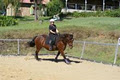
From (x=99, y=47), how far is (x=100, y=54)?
1.40 meters

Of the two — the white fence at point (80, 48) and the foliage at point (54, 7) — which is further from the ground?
the foliage at point (54, 7)

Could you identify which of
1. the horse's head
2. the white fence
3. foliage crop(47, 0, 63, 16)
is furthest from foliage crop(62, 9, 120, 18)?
the horse's head

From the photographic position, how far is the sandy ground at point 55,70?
45.9 ft

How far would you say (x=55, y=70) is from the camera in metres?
15.8

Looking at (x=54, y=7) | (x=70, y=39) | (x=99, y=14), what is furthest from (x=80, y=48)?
(x=54, y=7)

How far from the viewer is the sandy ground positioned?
1400 centimetres

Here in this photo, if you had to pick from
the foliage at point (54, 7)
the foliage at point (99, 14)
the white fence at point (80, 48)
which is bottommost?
the white fence at point (80, 48)

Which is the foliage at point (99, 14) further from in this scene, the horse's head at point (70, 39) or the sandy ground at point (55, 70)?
the horse's head at point (70, 39)

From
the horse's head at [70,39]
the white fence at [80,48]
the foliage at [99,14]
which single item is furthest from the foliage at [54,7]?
the horse's head at [70,39]

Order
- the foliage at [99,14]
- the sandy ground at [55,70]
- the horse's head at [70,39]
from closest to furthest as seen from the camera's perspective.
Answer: the sandy ground at [55,70]
the horse's head at [70,39]
the foliage at [99,14]

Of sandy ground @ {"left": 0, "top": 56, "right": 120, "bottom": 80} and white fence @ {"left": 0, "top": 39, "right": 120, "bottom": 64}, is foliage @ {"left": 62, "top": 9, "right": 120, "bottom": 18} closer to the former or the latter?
white fence @ {"left": 0, "top": 39, "right": 120, "bottom": 64}

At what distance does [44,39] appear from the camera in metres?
18.7

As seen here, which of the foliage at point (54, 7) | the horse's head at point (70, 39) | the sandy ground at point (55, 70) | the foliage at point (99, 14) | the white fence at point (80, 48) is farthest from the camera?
the foliage at point (54, 7)

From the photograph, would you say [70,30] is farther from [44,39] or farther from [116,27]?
[44,39]
